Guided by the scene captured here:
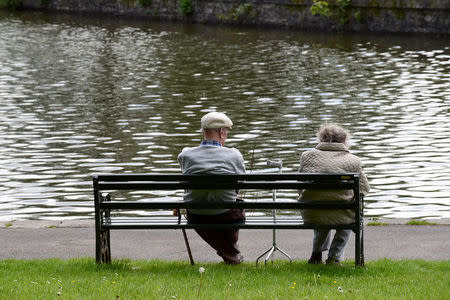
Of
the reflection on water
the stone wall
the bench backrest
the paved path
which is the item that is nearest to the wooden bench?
the bench backrest

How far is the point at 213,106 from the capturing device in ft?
60.6

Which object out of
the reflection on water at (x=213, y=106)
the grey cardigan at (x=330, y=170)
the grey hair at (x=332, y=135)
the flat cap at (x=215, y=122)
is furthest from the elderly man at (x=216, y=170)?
the reflection on water at (x=213, y=106)

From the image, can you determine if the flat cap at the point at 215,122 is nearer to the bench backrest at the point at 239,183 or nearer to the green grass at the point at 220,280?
the bench backrest at the point at 239,183

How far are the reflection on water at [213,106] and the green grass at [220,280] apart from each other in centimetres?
273

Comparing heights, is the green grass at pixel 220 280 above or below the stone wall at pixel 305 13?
above

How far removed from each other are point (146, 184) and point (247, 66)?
18.0 meters

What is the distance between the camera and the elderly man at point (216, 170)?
7016 millimetres

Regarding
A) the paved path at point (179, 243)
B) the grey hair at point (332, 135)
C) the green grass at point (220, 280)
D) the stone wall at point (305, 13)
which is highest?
the grey hair at point (332, 135)

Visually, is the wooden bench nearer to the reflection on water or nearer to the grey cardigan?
the grey cardigan

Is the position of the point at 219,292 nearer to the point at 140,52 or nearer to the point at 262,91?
the point at 262,91

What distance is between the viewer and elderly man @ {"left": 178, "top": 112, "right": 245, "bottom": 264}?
7.02 meters

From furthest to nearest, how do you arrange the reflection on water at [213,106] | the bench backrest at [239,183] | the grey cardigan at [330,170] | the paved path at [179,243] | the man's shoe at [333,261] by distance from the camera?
the reflection on water at [213,106], the paved path at [179,243], the man's shoe at [333,261], the grey cardigan at [330,170], the bench backrest at [239,183]

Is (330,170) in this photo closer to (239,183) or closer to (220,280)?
(239,183)

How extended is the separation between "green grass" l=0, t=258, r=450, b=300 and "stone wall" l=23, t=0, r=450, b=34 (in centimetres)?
2618
